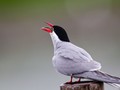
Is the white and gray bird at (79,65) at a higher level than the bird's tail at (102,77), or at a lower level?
higher

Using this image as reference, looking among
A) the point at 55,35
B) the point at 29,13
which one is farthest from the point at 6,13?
the point at 55,35

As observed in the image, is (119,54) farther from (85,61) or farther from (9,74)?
(85,61)

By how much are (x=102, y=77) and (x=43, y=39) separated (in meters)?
4.05

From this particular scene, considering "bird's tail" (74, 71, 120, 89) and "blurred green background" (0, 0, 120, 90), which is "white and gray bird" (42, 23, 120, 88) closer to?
"bird's tail" (74, 71, 120, 89)

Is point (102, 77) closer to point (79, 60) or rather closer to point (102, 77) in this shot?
point (102, 77)

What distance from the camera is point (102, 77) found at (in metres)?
3.35

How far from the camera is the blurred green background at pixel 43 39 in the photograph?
6539mm

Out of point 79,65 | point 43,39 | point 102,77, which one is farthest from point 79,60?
point 43,39

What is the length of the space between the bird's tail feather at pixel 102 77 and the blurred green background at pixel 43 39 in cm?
257

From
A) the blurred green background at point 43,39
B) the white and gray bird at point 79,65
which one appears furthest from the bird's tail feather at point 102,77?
the blurred green background at point 43,39

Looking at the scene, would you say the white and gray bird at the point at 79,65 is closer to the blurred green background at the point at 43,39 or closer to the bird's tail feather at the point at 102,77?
the bird's tail feather at the point at 102,77

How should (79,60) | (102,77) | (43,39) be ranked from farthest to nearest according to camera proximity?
(43,39) → (79,60) → (102,77)


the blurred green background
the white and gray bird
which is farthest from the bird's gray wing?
the blurred green background

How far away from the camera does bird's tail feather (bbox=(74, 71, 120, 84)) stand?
330 cm
